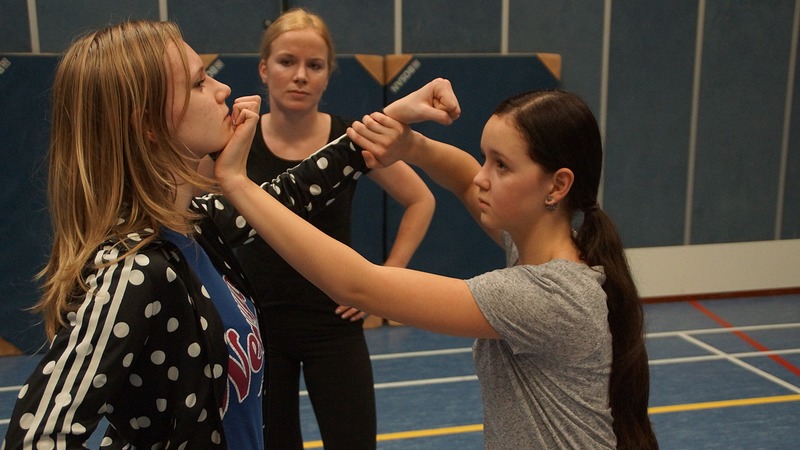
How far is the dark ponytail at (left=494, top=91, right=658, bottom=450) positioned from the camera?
155cm

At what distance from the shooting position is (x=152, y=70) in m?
1.34

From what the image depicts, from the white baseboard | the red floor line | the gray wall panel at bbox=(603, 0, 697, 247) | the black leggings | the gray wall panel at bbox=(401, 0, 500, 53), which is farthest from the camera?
the white baseboard

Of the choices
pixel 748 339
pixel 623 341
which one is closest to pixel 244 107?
pixel 623 341

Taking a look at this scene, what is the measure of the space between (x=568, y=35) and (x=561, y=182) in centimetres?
486

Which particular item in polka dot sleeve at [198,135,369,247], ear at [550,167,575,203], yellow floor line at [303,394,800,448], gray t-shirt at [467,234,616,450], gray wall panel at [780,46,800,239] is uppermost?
ear at [550,167,575,203]

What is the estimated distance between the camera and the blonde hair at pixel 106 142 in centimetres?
130

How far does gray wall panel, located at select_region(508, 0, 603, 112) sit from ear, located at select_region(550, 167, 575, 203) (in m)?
4.69

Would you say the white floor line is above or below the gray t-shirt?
below

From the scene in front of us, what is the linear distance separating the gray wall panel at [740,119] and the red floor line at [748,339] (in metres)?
0.67

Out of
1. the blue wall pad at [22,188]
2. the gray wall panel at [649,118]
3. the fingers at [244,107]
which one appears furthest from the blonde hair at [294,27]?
the gray wall panel at [649,118]

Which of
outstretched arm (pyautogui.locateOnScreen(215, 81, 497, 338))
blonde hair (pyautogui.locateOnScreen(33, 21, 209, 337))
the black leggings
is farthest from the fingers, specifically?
the black leggings

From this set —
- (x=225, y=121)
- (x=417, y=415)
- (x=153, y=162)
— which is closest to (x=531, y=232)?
(x=225, y=121)

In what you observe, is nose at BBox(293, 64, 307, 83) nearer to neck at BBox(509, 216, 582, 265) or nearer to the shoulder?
neck at BBox(509, 216, 582, 265)

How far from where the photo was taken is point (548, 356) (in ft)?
5.01
